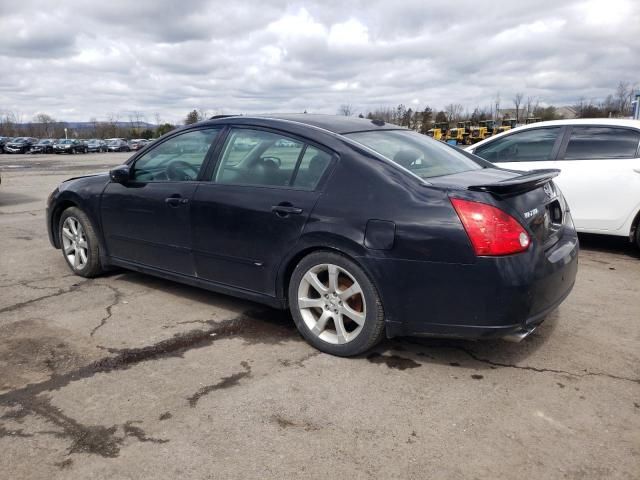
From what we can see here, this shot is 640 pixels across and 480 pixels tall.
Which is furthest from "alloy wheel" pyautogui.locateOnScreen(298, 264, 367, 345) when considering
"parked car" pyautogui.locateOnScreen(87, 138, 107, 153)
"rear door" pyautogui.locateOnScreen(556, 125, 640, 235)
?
"parked car" pyautogui.locateOnScreen(87, 138, 107, 153)

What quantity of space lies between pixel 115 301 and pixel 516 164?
16.3ft

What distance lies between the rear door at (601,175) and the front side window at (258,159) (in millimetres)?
4032

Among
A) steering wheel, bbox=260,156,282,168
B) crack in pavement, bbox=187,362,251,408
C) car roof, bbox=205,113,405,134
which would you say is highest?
car roof, bbox=205,113,405,134

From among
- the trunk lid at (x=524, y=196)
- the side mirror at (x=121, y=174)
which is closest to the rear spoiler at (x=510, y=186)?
the trunk lid at (x=524, y=196)

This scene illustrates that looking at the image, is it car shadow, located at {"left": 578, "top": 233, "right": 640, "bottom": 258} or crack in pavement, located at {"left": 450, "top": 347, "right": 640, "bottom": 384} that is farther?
car shadow, located at {"left": 578, "top": 233, "right": 640, "bottom": 258}

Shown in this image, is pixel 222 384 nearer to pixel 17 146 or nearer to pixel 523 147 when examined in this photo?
pixel 523 147

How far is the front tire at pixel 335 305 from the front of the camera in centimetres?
338

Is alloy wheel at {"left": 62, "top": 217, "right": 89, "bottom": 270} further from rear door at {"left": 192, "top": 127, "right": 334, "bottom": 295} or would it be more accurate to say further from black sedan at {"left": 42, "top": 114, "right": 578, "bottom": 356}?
rear door at {"left": 192, "top": 127, "right": 334, "bottom": 295}

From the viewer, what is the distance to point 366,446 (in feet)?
8.50

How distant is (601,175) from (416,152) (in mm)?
3456

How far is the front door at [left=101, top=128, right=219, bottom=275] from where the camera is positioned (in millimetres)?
4309

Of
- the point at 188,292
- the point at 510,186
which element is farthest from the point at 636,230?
the point at 188,292

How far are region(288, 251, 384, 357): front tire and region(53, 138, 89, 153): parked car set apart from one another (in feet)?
173

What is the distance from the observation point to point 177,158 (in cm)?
455
